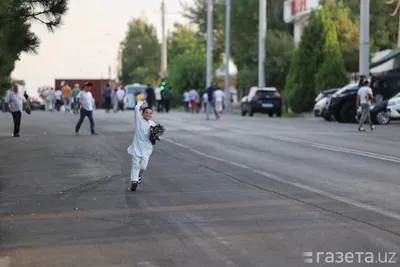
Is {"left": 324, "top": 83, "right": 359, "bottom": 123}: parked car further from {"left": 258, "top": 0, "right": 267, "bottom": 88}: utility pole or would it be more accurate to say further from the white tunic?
the white tunic

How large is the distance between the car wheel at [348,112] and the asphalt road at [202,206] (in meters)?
17.4

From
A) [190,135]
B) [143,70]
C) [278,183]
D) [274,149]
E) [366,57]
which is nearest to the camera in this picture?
[278,183]

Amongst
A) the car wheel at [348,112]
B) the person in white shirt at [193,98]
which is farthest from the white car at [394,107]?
the person in white shirt at [193,98]

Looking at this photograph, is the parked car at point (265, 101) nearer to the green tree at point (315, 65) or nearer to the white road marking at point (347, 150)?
the green tree at point (315, 65)

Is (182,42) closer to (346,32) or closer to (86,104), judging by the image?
(346,32)

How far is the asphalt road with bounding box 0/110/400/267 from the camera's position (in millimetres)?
8523

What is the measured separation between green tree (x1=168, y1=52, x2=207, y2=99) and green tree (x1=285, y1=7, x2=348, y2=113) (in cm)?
2514

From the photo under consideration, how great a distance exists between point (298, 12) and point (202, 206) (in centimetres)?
5591

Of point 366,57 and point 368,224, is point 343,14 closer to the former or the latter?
point 366,57

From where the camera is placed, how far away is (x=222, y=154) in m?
20.5

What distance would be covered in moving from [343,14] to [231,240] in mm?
49585

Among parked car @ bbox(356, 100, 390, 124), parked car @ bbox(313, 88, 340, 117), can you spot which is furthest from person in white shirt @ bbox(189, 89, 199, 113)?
parked car @ bbox(356, 100, 390, 124)

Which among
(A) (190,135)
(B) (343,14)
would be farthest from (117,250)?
(B) (343,14)

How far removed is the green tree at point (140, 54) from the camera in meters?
129
